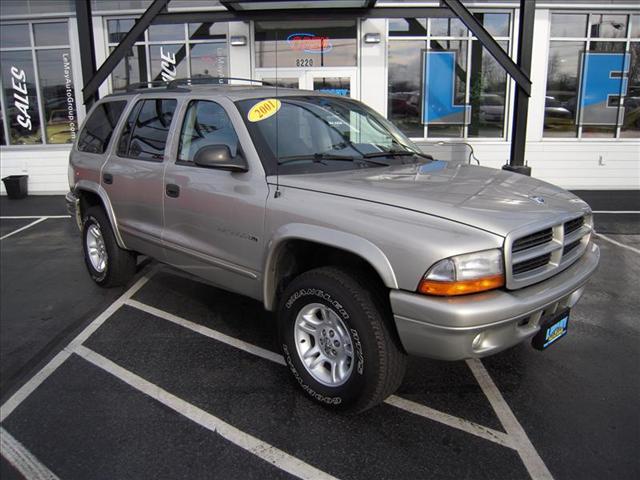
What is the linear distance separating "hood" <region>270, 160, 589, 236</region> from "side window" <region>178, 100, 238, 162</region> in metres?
0.70

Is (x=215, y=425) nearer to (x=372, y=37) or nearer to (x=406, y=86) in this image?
(x=372, y=37)

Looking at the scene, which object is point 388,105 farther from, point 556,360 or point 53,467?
point 53,467

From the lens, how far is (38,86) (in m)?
12.6

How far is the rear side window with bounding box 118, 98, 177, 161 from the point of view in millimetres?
4520

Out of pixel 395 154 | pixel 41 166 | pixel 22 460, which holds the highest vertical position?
pixel 395 154

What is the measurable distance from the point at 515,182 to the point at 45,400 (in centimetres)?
339

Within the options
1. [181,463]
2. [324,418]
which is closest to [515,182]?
[324,418]

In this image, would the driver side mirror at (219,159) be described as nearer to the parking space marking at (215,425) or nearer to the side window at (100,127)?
the parking space marking at (215,425)

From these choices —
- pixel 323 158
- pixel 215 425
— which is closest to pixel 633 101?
pixel 323 158

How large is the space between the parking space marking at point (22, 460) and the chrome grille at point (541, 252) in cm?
257

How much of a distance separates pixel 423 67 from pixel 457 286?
32.9ft

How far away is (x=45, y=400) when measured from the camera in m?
3.51

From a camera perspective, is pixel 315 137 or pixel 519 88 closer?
pixel 315 137

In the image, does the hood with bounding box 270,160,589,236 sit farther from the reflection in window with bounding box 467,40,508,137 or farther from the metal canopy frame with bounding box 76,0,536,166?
the reflection in window with bounding box 467,40,508,137
